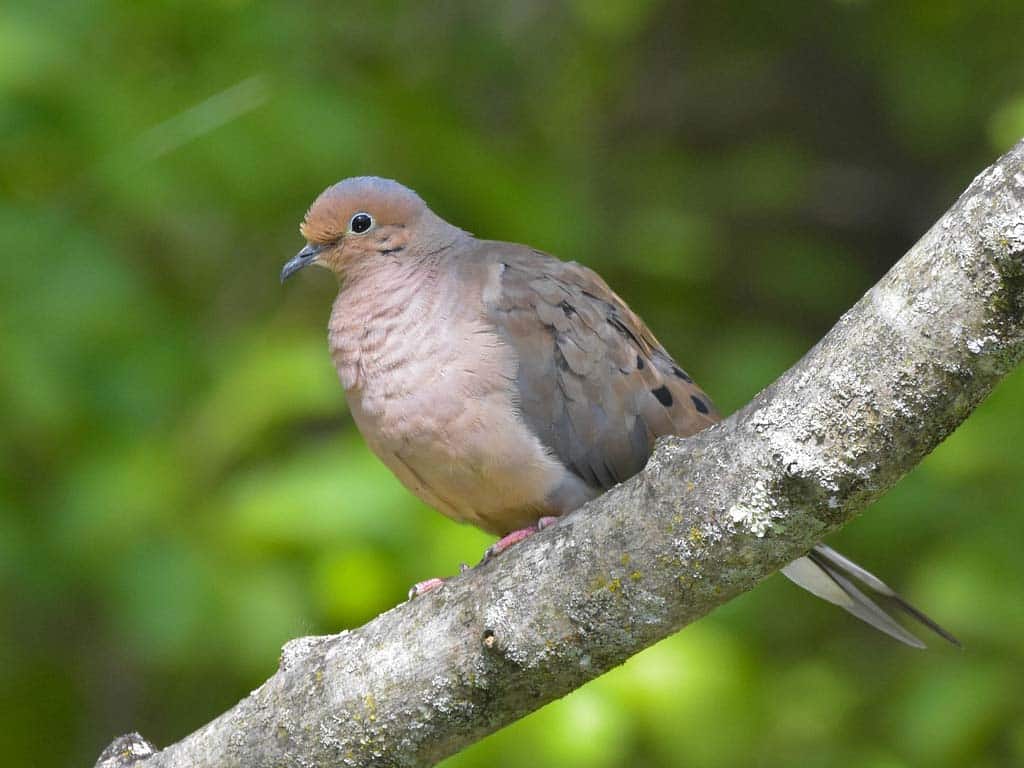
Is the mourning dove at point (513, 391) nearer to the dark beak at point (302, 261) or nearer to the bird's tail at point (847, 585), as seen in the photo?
the bird's tail at point (847, 585)

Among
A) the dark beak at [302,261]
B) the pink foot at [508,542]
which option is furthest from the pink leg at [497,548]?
the dark beak at [302,261]

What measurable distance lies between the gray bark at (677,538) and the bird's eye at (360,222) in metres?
1.15

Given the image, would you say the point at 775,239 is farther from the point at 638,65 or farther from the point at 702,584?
the point at 702,584

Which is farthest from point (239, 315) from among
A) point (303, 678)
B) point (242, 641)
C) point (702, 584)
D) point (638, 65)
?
point (702, 584)

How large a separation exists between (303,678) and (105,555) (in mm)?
1745

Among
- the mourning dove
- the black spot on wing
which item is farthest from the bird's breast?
the black spot on wing

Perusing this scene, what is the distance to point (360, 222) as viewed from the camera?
3.16 metres

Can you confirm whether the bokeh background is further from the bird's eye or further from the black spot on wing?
the black spot on wing

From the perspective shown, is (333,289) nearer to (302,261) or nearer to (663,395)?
(302,261)

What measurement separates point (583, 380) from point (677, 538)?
967mm

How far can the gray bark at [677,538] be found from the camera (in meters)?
1.57

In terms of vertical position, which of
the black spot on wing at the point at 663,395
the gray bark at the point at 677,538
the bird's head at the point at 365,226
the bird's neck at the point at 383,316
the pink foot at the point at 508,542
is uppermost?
the bird's head at the point at 365,226

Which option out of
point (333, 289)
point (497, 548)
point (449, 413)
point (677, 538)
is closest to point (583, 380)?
point (449, 413)

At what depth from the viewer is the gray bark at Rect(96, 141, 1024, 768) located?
157cm
